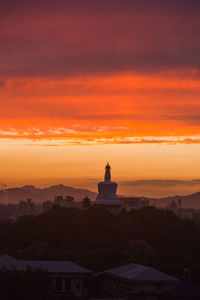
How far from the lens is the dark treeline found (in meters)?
58.2

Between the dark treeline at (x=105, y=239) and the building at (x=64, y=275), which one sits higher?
the dark treeline at (x=105, y=239)

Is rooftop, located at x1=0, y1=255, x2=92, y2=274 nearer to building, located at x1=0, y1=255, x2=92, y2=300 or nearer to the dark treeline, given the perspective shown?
building, located at x1=0, y1=255, x2=92, y2=300

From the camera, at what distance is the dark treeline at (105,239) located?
5825cm

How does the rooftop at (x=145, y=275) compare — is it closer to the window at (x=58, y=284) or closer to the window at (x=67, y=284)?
the window at (x=67, y=284)

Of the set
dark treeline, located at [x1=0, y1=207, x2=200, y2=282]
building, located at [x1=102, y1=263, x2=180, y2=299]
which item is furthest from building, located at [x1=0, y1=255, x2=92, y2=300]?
dark treeline, located at [x1=0, y1=207, x2=200, y2=282]

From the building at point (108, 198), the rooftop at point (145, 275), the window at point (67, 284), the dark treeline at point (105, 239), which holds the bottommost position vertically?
the window at point (67, 284)

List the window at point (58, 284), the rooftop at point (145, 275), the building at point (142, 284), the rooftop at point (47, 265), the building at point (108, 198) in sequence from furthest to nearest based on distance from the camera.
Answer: the building at point (108, 198), the window at point (58, 284), the rooftop at point (47, 265), the rooftop at point (145, 275), the building at point (142, 284)

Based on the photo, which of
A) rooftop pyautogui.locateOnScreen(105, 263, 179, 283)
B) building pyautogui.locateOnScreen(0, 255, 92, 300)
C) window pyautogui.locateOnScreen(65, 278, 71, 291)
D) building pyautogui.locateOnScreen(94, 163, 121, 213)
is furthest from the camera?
building pyautogui.locateOnScreen(94, 163, 121, 213)

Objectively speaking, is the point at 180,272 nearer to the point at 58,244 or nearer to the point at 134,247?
the point at 134,247

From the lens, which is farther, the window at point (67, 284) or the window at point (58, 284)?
the window at point (67, 284)

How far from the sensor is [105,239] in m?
73.2

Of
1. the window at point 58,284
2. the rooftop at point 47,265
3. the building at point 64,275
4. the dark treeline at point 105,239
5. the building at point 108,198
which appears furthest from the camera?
the building at point 108,198

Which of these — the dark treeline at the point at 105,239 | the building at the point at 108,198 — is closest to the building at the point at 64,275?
the dark treeline at the point at 105,239

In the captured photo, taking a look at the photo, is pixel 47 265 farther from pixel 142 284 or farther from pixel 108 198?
pixel 108 198
